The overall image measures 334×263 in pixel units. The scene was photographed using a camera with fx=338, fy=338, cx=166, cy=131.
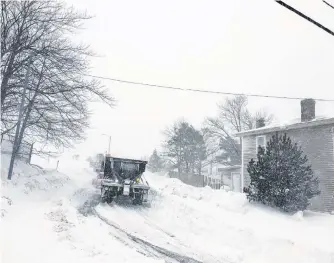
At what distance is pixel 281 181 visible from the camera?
15.4 metres

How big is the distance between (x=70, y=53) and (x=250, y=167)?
11.3m

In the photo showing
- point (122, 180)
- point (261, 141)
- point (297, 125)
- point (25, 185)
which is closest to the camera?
point (25, 185)

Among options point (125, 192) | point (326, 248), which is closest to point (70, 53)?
point (125, 192)

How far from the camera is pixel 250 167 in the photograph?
16656mm

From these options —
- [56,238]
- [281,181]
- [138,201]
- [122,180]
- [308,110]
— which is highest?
[308,110]

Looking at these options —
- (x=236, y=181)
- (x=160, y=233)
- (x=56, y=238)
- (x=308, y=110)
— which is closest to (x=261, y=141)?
(x=308, y=110)

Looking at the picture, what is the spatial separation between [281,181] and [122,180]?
8190 millimetres

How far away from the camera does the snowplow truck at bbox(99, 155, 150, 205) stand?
57.5 feet

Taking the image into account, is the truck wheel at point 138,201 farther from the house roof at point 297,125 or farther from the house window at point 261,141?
the house window at point 261,141

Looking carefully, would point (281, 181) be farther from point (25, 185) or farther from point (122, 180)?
point (25, 185)

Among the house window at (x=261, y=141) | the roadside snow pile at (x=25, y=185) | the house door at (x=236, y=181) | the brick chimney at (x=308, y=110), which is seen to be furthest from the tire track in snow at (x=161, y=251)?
the house door at (x=236, y=181)

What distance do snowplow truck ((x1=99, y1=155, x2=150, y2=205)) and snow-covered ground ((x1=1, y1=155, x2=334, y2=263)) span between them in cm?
104

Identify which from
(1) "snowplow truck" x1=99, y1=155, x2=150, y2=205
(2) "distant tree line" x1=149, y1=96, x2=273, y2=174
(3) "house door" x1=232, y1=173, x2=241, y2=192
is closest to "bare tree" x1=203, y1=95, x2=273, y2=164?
(2) "distant tree line" x1=149, y1=96, x2=273, y2=174

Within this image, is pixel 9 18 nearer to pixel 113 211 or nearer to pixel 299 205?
pixel 113 211
